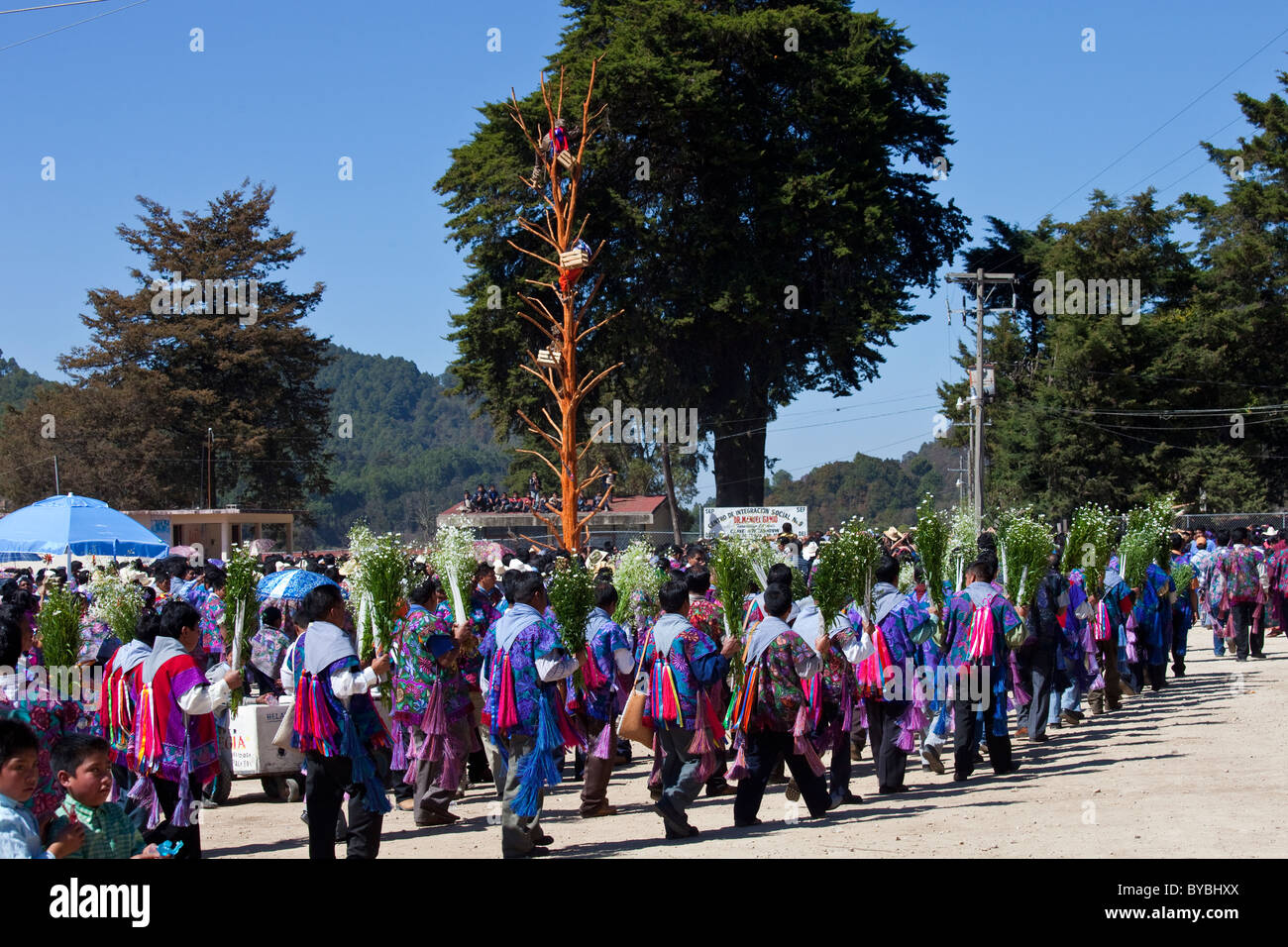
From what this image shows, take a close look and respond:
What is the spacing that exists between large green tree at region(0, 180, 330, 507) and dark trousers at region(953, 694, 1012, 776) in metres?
39.6

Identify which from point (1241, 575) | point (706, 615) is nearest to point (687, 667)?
point (706, 615)

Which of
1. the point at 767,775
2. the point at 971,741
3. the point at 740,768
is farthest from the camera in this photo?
the point at 971,741

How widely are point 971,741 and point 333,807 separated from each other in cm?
565

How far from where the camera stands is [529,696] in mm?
8398

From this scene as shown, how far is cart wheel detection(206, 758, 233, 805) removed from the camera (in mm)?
10922

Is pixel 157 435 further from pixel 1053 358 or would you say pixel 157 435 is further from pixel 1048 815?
pixel 1048 815

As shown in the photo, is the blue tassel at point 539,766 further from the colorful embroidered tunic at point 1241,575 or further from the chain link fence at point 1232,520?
the chain link fence at point 1232,520

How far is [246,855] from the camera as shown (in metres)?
9.14

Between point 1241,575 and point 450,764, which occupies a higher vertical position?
point 1241,575

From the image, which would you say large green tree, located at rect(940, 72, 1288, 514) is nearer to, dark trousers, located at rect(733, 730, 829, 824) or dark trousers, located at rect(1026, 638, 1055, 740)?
dark trousers, located at rect(1026, 638, 1055, 740)

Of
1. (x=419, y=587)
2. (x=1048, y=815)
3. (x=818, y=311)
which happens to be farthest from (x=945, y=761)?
(x=818, y=311)

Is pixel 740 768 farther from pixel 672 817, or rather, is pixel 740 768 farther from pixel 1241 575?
pixel 1241 575
